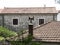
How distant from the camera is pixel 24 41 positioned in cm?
1043

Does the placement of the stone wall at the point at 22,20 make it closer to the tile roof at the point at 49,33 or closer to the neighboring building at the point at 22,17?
the neighboring building at the point at 22,17

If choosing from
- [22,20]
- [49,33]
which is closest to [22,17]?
[22,20]

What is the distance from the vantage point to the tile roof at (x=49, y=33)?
1398 centimetres

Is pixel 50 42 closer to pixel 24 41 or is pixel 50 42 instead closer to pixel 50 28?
pixel 50 28

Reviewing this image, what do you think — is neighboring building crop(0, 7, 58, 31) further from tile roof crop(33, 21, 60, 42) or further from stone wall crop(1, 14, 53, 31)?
tile roof crop(33, 21, 60, 42)

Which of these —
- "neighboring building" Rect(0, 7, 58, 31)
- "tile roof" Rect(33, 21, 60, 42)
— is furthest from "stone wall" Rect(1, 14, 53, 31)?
"tile roof" Rect(33, 21, 60, 42)

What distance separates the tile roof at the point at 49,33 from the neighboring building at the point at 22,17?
12288 mm

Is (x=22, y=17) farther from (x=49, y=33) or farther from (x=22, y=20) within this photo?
(x=49, y=33)

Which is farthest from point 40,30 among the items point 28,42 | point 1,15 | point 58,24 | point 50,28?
point 1,15

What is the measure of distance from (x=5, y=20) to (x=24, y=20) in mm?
2643

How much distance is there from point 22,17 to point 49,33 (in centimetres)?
1540

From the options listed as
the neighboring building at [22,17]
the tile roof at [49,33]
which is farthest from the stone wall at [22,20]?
the tile roof at [49,33]

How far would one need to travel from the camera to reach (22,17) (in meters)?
30.2

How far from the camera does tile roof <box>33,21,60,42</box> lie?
550 inches
